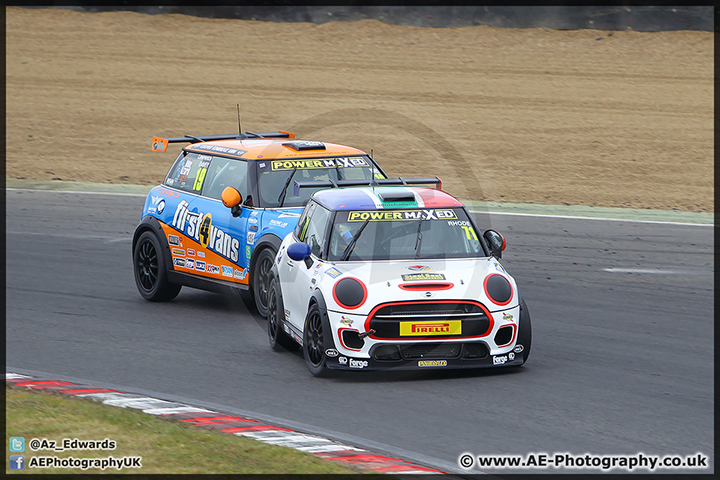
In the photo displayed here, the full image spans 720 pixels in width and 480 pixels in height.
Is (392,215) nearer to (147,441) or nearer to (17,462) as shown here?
(147,441)

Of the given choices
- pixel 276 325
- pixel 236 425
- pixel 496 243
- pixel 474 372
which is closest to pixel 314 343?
pixel 276 325

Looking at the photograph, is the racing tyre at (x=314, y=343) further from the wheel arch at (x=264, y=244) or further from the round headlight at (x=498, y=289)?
the wheel arch at (x=264, y=244)

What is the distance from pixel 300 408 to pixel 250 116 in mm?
20006

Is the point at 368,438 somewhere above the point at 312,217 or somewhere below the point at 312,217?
below

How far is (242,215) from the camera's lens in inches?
439

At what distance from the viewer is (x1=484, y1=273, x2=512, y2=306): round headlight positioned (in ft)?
28.4

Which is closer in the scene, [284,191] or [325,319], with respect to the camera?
[325,319]

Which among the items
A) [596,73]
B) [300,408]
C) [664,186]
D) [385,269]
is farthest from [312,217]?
[596,73]

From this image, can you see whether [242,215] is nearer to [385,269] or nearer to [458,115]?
[385,269]

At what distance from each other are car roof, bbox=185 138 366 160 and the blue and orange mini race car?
11 mm

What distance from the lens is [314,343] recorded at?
8812 millimetres

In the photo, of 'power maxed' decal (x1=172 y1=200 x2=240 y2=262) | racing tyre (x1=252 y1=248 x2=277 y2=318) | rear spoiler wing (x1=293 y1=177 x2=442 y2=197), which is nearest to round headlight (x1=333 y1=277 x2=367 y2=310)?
rear spoiler wing (x1=293 y1=177 x2=442 y2=197)

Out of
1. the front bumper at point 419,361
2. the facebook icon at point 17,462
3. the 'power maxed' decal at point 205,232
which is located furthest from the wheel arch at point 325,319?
the facebook icon at point 17,462

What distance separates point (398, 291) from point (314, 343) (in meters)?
0.89
